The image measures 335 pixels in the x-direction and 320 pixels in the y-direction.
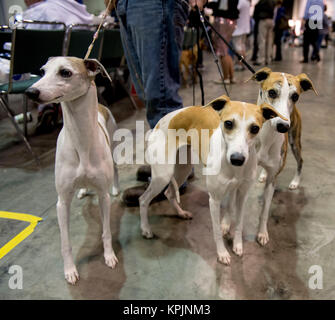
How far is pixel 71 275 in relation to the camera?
167 centimetres

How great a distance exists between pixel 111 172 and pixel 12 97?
5.37 metres

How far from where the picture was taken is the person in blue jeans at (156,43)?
196 cm

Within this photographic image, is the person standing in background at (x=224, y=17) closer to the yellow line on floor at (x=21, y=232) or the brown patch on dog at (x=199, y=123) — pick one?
the brown patch on dog at (x=199, y=123)

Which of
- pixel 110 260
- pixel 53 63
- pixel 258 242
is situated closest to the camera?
pixel 53 63

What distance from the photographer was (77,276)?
5.51 feet

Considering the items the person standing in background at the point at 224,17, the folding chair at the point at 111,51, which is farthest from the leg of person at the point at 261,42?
the folding chair at the point at 111,51

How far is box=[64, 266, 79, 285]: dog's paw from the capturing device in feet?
5.41

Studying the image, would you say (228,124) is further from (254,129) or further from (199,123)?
(199,123)

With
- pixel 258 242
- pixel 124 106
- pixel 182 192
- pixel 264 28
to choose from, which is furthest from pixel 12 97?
pixel 264 28

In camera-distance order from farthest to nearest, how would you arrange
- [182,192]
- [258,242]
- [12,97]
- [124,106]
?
1. [12,97]
2. [124,106]
3. [182,192]
4. [258,242]

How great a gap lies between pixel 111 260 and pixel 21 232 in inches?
28.3

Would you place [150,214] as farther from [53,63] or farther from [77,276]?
[53,63]

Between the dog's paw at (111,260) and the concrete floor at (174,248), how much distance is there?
27 millimetres
